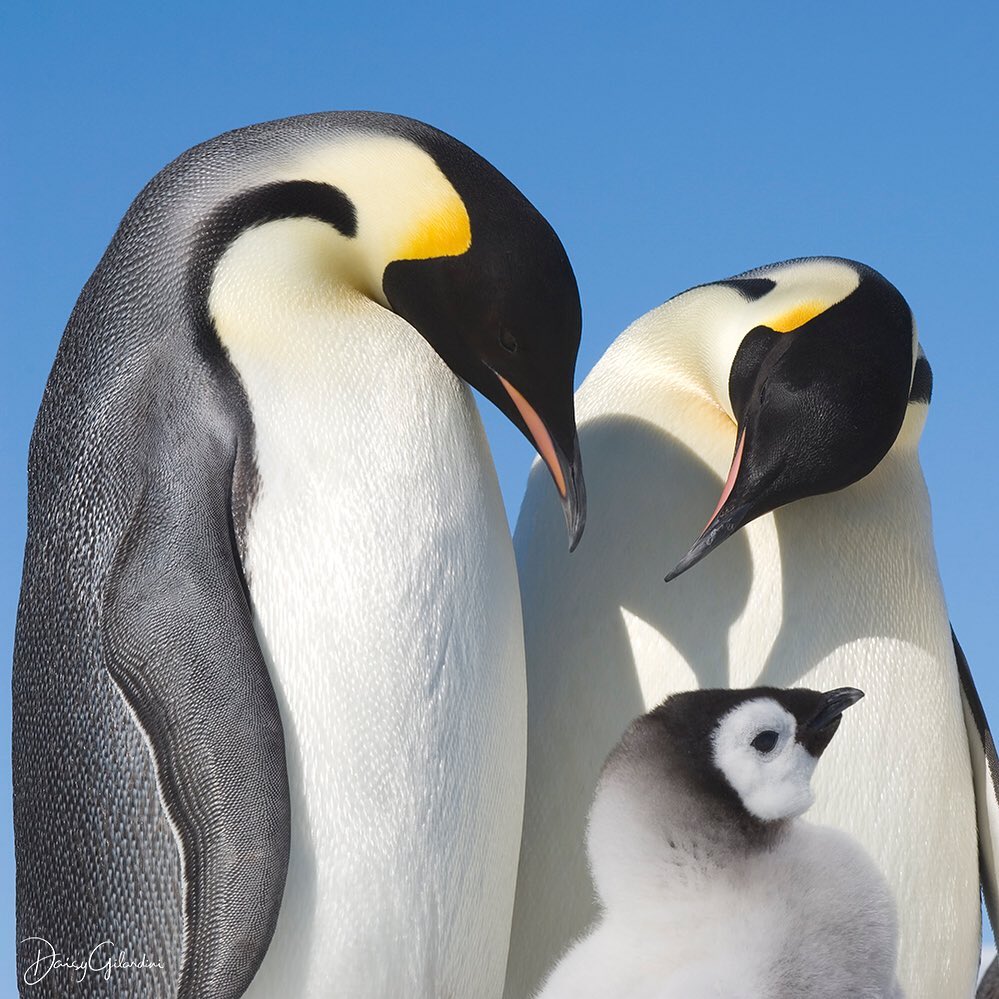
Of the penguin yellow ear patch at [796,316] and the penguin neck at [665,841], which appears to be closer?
the penguin neck at [665,841]

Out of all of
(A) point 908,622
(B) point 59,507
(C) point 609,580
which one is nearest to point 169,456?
(B) point 59,507

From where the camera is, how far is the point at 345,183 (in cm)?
295

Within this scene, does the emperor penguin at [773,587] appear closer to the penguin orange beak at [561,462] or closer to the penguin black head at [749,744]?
the penguin orange beak at [561,462]

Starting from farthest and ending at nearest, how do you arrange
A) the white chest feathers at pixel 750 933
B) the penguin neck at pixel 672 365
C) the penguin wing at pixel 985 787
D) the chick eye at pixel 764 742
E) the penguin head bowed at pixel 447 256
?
the penguin wing at pixel 985 787
the penguin neck at pixel 672 365
the penguin head bowed at pixel 447 256
the chick eye at pixel 764 742
the white chest feathers at pixel 750 933

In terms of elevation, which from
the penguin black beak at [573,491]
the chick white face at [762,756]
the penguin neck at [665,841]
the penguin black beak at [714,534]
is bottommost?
the penguin neck at [665,841]

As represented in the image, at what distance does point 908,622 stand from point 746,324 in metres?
0.73

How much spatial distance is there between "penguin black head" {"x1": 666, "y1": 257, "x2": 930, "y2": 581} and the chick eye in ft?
1.29

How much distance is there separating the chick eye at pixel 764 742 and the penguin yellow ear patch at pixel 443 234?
98 cm

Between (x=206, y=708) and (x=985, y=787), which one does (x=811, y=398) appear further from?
(x=206, y=708)

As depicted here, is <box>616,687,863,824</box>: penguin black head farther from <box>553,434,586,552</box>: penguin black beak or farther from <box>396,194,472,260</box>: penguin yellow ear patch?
<box>396,194,472,260</box>: penguin yellow ear patch

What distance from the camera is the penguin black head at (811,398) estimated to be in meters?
3.08

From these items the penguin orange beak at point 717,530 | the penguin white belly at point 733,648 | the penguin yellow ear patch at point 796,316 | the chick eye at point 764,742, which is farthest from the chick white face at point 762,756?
the penguin yellow ear patch at point 796,316

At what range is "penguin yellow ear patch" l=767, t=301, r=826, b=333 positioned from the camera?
10.7 ft
